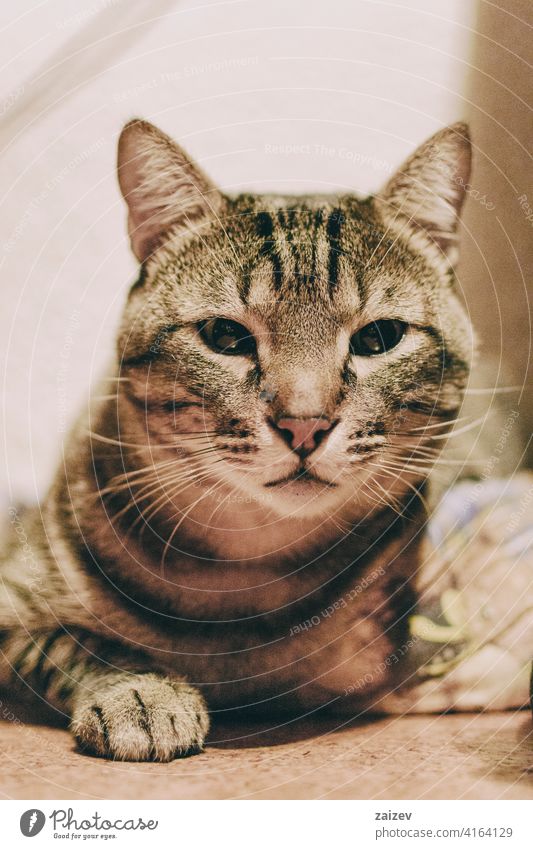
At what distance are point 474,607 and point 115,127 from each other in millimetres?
773

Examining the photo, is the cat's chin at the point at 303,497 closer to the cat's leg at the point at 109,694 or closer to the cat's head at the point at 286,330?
the cat's head at the point at 286,330

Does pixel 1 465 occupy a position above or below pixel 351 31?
below

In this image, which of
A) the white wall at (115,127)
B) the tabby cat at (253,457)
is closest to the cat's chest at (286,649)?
the tabby cat at (253,457)

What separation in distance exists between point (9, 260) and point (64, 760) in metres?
0.61

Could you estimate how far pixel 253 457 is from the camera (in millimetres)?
822

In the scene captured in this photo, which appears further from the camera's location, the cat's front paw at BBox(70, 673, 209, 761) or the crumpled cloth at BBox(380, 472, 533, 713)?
the crumpled cloth at BBox(380, 472, 533, 713)

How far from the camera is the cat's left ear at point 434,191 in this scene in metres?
0.86

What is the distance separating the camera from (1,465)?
861 mm

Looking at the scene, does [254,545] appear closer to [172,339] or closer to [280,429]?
[280,429]

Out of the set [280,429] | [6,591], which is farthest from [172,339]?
[6,591]

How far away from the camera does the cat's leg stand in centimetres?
76
